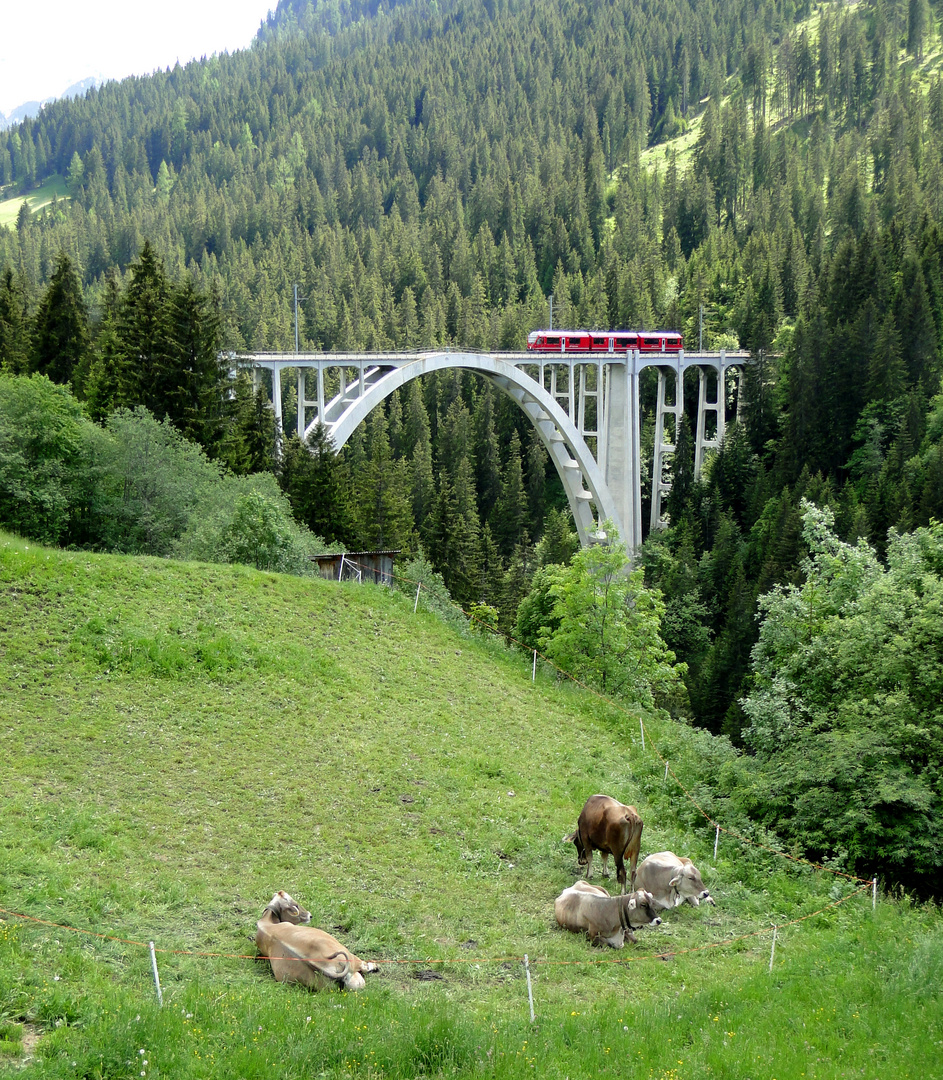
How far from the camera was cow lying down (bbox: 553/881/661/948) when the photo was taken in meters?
12.6

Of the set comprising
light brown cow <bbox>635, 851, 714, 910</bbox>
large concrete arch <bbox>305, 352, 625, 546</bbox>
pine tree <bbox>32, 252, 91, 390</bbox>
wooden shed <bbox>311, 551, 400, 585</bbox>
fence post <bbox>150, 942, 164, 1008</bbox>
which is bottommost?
light brown cow <bbox>635, 851, 714, 910</bbox>

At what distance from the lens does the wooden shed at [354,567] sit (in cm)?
3014

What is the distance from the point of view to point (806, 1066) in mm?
9219

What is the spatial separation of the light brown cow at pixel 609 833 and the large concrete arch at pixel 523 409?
3299 centimetres

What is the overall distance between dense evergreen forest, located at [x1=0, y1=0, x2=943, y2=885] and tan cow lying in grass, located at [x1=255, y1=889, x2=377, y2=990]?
19.8 metres

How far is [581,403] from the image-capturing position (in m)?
71.1

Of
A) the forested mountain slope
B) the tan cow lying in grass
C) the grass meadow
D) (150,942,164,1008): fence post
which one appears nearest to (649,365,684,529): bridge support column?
the forested mountain slope

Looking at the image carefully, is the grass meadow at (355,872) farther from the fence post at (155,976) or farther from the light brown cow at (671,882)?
the light brown cow at (671,882)

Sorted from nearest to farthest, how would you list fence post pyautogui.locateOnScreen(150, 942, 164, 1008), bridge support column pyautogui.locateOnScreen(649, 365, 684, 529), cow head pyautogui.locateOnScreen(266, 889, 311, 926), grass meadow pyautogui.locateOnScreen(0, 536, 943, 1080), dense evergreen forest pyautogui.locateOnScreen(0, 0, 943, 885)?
grass meadow pyautogui.locateOnScreen(0, 536, 943, 1080), fence post pyautogui.locateOnScreen(150, 942, 164, 1008), cow head pyautogui.locateOnScreen(266, 889, 311, 926), dense evergreen forest pyautogui.locateOnScreen(0, 0, 943, 885), bridge support column pyautogui.locateOnScreen(649, 365, 684, 529)

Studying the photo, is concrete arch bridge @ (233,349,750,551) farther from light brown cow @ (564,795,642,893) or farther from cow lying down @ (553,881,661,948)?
cow lying down @ (553,881,661,948)

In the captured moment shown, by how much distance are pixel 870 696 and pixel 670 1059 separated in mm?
13238

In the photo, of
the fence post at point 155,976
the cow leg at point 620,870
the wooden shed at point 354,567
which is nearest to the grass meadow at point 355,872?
the fence post at point 155,976

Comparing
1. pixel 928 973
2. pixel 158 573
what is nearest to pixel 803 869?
pixel 928 973

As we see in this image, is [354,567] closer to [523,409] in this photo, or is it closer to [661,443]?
[523,409]
